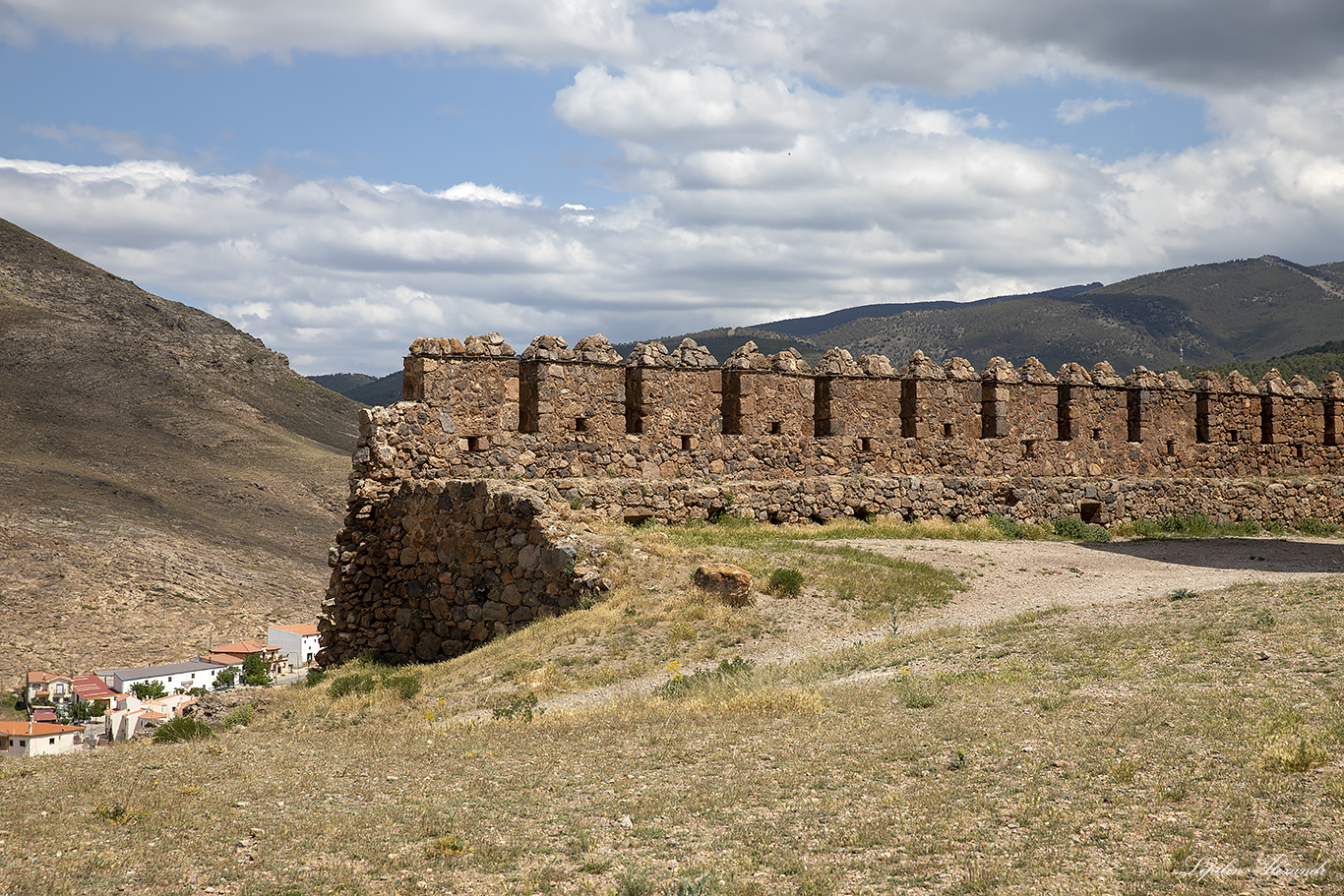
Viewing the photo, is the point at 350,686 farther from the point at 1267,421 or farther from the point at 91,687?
the point at 1267,421

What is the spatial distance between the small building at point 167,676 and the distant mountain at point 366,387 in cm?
7195

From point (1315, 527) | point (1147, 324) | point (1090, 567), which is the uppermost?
point (1147, 324)

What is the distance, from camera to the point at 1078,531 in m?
20.0

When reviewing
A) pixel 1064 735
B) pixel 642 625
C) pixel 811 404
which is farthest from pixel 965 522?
pixel 1064 735

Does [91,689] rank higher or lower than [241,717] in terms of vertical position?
lower

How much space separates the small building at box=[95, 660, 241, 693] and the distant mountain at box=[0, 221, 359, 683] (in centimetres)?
181

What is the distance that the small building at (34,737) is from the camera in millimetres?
17484

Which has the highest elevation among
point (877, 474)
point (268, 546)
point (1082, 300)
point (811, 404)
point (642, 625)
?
point (1082, 300)

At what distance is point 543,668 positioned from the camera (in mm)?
Answer: 10648

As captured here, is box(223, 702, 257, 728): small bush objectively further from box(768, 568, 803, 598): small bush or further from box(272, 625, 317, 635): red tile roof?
box(272, 625, 317, 635): red tile roof

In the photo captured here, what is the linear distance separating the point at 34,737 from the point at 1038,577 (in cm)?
1669

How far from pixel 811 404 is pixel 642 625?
783 centimetres

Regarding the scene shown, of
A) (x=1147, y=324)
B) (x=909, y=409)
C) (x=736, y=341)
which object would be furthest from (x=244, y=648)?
(x=1147, y=324)

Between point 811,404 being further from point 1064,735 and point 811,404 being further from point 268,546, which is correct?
point 268,546
